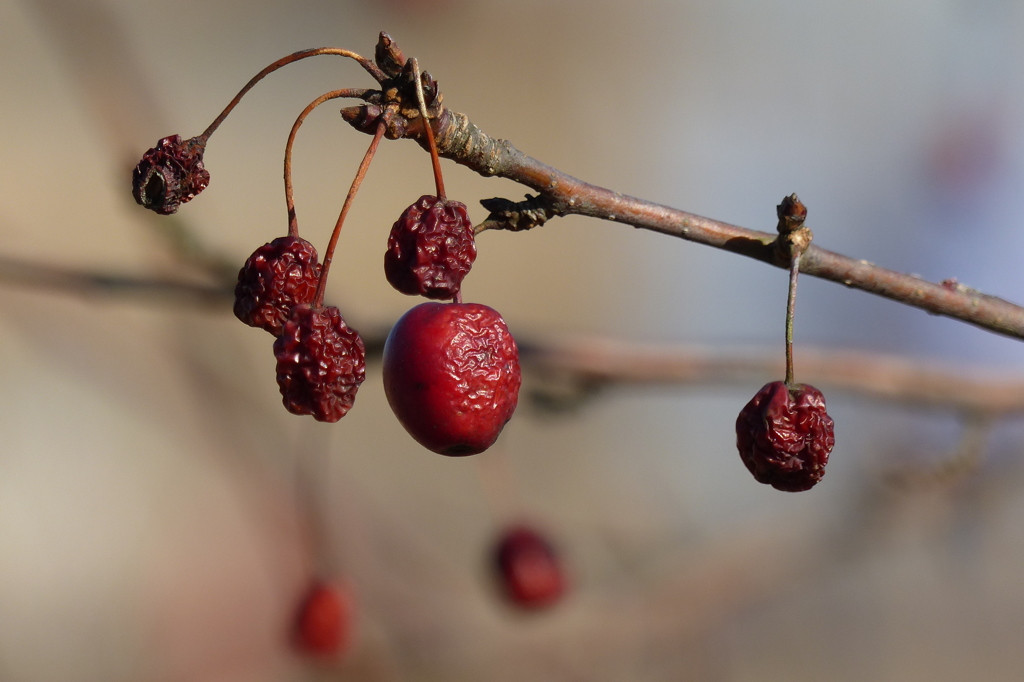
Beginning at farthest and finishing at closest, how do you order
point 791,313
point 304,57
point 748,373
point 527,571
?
point 527,571 → point 748,373 → point 791,313 → point 304,57

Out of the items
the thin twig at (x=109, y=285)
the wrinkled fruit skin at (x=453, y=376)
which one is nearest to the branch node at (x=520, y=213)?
the wrinkled fruit skin at (x=453, y=376)

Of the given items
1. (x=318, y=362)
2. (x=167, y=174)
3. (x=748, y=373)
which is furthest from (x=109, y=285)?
(x=748, y=373)

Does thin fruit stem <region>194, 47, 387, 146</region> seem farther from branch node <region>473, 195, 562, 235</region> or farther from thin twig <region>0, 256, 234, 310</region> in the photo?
thin twig <region>0, 256, 234, 310</region>

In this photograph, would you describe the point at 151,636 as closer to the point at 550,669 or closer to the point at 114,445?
the point at 114,445

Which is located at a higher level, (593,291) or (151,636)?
(593,291)

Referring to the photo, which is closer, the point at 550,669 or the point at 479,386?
the point at 479,386

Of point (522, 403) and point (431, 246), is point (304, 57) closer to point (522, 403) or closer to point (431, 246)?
point (431, 246)

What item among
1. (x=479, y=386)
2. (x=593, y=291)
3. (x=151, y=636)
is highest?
(x=593, y=291)

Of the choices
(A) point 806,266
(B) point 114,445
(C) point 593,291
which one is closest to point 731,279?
(C) point 593,291
